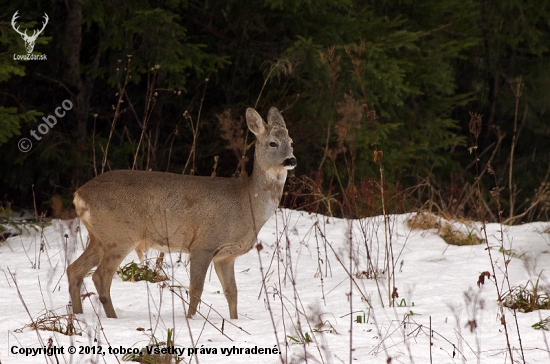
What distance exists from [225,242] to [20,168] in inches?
247

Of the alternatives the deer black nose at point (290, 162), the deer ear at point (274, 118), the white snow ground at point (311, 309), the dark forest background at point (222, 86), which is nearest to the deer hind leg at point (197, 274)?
the white snow ground at point (311, 309)

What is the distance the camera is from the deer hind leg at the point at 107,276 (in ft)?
18.3

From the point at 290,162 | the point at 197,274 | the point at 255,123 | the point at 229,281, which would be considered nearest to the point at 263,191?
the point at 290,162

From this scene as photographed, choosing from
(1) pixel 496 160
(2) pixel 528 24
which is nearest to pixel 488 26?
(2) pixel 528 24

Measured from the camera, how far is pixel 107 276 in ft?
18.6

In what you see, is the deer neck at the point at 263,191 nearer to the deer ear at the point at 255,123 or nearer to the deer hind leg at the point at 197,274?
the deer ear at the point at 255,123

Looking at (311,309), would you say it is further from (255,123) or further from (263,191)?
(255,123)

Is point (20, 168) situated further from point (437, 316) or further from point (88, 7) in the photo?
point (437, 316)

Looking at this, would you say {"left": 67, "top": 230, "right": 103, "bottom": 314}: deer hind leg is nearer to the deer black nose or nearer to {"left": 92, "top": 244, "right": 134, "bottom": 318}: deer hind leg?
{"left": 92, "top": 244, "right": 134, "bottom": 318}: deer hind leg

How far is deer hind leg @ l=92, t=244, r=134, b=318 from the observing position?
557 cm

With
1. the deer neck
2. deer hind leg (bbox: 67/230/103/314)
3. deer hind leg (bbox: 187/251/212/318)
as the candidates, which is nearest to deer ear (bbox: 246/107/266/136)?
the deer neck

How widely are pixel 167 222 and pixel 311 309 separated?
190 centimetres

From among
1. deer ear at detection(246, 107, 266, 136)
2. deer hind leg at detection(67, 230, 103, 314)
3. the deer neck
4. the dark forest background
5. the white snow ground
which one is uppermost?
the dark forest background

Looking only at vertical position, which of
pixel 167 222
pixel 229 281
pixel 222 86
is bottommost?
pixel 229 281
